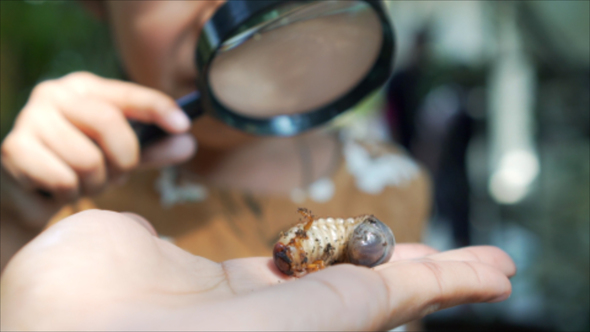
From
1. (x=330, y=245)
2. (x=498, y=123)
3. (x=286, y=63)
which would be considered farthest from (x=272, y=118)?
(x=498, y=123)

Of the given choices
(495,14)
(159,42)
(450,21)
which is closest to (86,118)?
(159,42)

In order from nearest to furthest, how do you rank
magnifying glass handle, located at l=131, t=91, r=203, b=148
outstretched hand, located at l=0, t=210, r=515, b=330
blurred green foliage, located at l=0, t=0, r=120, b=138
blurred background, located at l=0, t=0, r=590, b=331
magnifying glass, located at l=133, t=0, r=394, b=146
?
outstretched hand, located at l=0, t=210, r=515, b=330, magnifying glass, located at l=133, t=0, r=394, b=146, magnifying glass handle, located at l=131, t=91, r=203, b=148, blurred green foliage, located at l=0, t=0, r=120, b=138, blurred background, located at l=0, t=0, r=590, b=331

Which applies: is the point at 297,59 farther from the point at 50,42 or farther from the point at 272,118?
the point at 50,42

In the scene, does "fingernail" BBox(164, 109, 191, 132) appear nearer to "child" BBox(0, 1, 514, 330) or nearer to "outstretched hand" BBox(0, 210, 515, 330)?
"child" BBox(0, 1, 514, 330)

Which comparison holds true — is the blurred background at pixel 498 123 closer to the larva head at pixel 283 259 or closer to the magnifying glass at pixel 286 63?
the magnifying glass at pixel 286 63

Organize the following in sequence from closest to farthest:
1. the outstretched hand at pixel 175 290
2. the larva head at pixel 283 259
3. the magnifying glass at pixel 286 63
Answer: the outstretched hand at pixel 175 290 → the larva head at pixel 283 259 → the magnifying glass at pixel 286 63

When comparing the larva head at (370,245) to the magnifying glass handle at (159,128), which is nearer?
the larva head at (370,245)

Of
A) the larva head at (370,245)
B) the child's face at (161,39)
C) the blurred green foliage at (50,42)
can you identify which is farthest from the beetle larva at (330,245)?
the blurred green foliage at (50,42)

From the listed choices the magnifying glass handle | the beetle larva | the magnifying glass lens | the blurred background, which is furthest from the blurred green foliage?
the beetle larva
